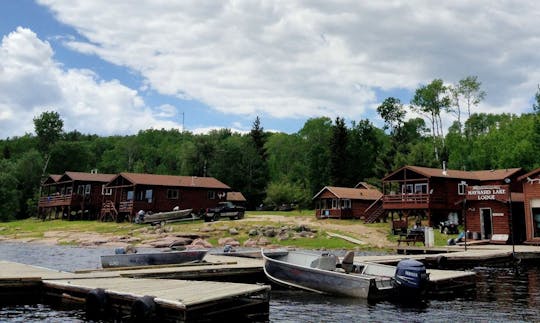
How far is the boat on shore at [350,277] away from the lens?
17688mm

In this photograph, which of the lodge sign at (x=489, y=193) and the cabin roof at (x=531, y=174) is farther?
the lodge sign at (x=489, y=193)

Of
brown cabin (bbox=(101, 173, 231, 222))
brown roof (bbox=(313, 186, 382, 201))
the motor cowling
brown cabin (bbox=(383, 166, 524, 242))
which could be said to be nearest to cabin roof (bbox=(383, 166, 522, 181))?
brown cabin (bbox=(383, 166, 524, 242))

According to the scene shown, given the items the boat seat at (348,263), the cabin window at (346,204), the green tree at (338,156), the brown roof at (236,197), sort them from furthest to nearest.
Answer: the green tree at (338,156) → the brown roof at (236,197) → the cabin window at (346,204) → the boat seat at (348,263)

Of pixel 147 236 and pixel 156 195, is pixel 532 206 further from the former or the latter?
pixel 156 195

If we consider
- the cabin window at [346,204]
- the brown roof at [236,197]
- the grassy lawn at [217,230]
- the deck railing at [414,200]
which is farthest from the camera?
the brown roof at [236,197]

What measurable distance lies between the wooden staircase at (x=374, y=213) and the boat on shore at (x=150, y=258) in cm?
3231

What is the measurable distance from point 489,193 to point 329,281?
84.3 feet

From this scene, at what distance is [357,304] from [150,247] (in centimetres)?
2751

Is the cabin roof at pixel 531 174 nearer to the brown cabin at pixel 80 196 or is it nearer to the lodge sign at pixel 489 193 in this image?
the lodge sign at pixel 489 193

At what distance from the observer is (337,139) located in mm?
82188

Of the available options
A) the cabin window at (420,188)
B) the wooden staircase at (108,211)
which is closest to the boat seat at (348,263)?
the cabin window at (420,188)

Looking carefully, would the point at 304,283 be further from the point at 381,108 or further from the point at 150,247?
the point at 381,108

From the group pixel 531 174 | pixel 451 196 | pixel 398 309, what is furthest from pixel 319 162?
pixel 398 309

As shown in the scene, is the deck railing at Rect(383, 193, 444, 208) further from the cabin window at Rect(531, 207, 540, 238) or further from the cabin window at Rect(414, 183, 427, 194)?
the cabin window at Rect(531, 207, 540, 238)
